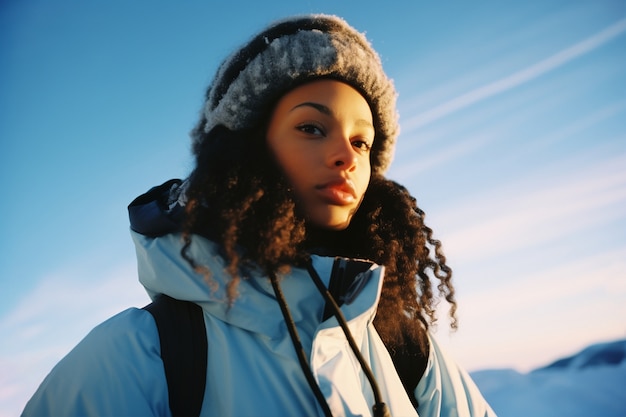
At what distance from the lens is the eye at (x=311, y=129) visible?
145cm

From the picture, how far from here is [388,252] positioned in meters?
1.75

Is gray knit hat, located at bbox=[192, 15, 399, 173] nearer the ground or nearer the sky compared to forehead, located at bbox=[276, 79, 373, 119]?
nearer the sky

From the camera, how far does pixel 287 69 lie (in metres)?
1.52

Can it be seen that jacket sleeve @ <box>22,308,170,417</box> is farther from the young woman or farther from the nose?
the nose

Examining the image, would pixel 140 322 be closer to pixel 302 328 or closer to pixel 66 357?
pixel 66 357

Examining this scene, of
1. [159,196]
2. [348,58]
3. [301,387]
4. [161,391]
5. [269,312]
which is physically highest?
[348,58]

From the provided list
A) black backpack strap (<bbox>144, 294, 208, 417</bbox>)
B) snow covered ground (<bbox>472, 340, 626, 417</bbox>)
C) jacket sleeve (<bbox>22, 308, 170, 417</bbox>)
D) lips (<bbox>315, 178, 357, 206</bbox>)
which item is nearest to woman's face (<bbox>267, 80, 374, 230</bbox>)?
lips (<bbox>315, 178, 357, 206</bbox>)

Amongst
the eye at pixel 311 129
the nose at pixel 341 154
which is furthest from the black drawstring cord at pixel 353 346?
the eye at pixel 311 129

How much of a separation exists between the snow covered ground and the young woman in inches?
145

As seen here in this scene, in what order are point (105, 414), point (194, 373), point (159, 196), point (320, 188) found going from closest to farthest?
point (105, 414) → point (194, 373) → point (320, 188) → point (159, 196)

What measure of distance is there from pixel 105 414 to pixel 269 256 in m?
0.60

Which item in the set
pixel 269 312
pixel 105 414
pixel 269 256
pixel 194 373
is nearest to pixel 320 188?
pixel 269 256

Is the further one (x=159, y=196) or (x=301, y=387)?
(x=159, y=196)

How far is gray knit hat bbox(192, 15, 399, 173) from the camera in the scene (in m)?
1.54
